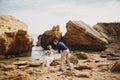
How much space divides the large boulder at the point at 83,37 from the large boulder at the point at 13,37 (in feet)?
40.3

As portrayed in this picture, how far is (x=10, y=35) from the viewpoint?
34.2m

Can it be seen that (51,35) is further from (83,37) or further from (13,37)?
(13,37)

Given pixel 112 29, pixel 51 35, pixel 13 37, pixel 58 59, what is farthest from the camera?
pixel 112 29

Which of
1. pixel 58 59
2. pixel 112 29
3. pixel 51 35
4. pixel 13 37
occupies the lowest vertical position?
pixel 58 59

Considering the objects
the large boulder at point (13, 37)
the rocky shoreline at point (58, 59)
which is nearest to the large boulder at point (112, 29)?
the rocky shoreline at point (58, 59)

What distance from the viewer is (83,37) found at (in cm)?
4656

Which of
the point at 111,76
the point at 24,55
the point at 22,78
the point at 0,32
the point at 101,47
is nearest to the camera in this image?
the point at 22,78

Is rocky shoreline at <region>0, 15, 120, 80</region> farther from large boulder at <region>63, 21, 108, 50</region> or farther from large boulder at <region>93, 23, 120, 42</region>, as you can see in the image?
large boulder at <region>93, 23, 120, 42</region>

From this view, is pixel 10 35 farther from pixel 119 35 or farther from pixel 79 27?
pixel 119 35

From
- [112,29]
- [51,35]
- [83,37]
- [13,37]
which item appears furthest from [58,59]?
[112,29]

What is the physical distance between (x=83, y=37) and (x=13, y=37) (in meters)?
16.6

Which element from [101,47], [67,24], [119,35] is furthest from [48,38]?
[119,35]

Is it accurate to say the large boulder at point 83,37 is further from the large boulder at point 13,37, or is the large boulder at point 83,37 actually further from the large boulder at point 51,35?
the large boulder at point 13,37

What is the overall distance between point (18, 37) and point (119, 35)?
4543 centimetres
